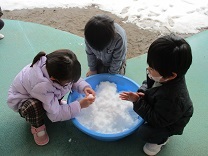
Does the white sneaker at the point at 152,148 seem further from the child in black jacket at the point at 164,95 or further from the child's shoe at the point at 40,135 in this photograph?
the child's shoe at the point at 40,135

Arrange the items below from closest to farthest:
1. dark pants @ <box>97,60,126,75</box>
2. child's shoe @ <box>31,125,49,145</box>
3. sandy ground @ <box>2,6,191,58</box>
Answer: child's shoe @ <box>31,125,49,145</box> → dark pants @ <box>97,60,126,75</box> → sandy ground @ <box>2,6,191,58</box>

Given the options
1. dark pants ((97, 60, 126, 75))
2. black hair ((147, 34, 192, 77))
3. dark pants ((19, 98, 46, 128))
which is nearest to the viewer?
black hair ((147, 34, 192, 77))

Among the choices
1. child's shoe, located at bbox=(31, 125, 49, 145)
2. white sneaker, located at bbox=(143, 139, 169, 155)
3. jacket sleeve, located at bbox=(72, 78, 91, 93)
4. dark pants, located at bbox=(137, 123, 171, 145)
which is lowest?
white sneaker, located at bbox=(143, 139, 169, 155)

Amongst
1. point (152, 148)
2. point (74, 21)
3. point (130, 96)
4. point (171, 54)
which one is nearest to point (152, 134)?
point (152, 148)

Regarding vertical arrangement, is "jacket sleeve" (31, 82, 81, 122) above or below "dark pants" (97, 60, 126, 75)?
above

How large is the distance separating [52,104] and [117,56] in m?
0.44

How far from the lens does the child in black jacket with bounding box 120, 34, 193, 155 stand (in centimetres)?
83

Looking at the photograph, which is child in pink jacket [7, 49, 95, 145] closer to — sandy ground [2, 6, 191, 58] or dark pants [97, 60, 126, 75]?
dark pants [97, 60, 126, 75]

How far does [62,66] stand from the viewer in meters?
0.90

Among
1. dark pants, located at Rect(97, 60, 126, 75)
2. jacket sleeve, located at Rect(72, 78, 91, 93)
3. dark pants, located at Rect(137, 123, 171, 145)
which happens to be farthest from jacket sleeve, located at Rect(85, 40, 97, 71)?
dark pants, located at Rect(137, 123, 171, 145)

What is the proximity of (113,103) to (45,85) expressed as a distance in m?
0.44

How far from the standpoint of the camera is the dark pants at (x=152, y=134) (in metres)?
1.05

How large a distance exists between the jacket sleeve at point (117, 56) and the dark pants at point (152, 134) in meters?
0.37

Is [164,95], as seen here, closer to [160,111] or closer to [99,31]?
[160,111]
